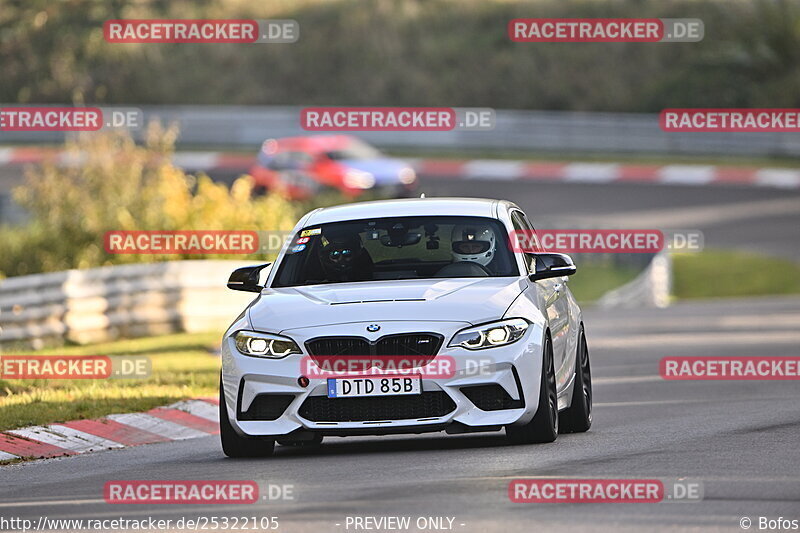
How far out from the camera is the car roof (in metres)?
11.8

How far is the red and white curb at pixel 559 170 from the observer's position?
42094 mm

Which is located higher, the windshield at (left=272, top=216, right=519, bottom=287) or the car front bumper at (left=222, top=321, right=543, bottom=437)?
the windshield at (left=272, top=216, right=519, bottom=287)

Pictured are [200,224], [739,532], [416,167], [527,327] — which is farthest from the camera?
[416,167]

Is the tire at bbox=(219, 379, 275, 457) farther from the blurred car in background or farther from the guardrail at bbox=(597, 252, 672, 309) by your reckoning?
the blurred car in background

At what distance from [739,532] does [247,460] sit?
4.08m

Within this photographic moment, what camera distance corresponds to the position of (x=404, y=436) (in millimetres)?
12188

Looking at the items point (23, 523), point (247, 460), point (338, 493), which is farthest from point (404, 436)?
point (23, 523)

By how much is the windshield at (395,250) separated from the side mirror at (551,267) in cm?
19

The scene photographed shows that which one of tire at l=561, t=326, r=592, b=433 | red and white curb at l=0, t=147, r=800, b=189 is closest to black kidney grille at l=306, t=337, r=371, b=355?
tire at l=561, t=326, r=592, b=433

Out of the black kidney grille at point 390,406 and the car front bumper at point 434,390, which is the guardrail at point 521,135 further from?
the black kidney grille at point 390,406

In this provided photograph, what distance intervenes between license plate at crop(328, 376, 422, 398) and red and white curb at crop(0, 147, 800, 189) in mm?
31316

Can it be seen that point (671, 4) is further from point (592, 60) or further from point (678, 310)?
point (678, 310)

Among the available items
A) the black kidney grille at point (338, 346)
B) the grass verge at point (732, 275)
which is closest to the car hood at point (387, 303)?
the black kidney grille at point (338, 346)

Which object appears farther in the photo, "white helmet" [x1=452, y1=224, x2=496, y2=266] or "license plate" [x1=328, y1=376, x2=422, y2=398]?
"white helmet" [x1=452, y1=224, x2=496, y2=266]
